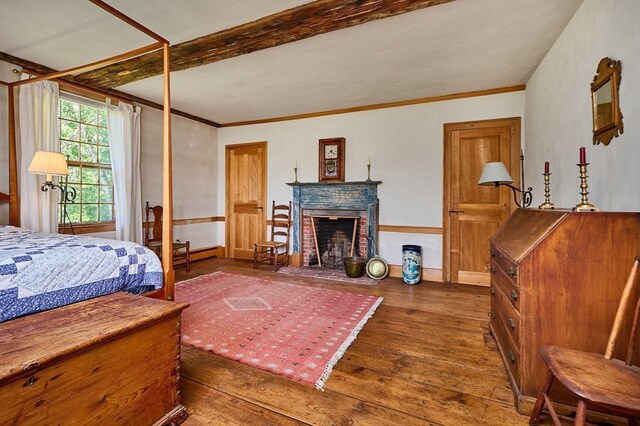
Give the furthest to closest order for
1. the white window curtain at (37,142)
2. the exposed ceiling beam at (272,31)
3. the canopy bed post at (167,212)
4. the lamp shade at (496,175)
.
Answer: the white window curtain at (37,142) → the lamp shade at (496,175) → the exposed ceiling beam at (272,31) → the canopy bed post at (167,212)

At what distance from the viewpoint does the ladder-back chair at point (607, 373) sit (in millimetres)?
1009

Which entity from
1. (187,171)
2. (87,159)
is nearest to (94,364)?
(87,159)

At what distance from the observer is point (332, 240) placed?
16.9 feet

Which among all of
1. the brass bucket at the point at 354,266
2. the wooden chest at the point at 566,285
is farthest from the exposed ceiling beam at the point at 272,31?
the brass bucket at the point at 354,266

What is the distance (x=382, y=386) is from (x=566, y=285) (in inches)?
43.2

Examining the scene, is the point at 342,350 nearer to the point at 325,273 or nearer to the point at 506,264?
the point at 506,264

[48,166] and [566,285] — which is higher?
[48,166]

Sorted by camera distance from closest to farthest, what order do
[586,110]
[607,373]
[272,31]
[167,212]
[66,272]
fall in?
1. [607,373]
2. [66,272]
3. [167,212]
4. [586,110]
5. [272,31]

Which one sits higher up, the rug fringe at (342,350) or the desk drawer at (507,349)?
the desk drawer at (507,349)

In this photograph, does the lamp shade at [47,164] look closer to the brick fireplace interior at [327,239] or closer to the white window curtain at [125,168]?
the white window curtain at [125,168]

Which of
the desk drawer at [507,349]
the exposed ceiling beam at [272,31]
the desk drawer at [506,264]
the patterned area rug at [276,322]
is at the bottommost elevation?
the patterned area rug at [276,322]

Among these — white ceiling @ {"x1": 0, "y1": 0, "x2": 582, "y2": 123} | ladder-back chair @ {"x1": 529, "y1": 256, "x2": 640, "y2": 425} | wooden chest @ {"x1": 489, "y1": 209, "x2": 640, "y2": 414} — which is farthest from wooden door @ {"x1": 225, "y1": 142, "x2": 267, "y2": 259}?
ladder-back chair @ {"x1": 529, "y1": 256, "x2": 640, "y2": 425}

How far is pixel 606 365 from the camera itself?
1208 millimetres

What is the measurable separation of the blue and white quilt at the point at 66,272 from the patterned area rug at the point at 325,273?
2.65m
